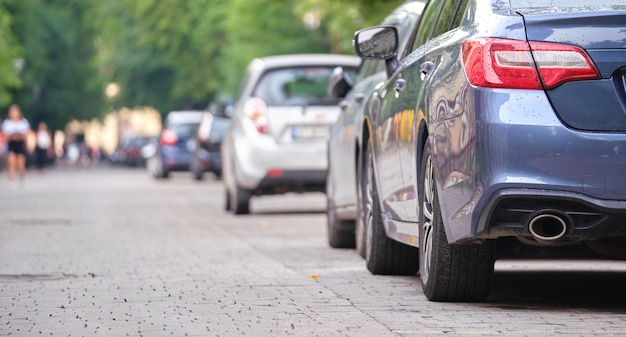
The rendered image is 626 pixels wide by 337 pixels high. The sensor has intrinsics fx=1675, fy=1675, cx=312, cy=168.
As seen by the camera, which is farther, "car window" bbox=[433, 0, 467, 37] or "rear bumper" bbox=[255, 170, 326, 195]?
"rear bumper" bbox=[255, 170, 326, 195]

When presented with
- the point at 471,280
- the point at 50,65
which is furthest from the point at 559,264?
the point at 50,65

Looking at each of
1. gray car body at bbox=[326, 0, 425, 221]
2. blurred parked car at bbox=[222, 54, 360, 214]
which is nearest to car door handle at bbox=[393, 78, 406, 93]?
gray car body at bbox=[326, 0, 425, 221]

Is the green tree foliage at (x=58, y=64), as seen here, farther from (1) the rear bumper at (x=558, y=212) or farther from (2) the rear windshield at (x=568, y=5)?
(1) the rear bumper at (x=558, y=212)

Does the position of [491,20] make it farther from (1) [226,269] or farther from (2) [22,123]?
(2) [22,123]

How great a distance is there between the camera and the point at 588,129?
6.88m

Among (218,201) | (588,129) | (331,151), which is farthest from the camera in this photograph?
(218,201)

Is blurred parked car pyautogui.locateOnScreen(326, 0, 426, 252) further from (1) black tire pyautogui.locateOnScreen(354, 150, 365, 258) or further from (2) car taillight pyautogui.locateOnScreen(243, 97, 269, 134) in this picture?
(2) car taillight pyautogui.locateOnScreen(243, 97, 269, 134)

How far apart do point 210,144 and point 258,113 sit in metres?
16.5

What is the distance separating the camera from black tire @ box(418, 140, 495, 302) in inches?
300

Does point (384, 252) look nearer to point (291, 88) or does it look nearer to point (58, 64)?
point (291, 88)

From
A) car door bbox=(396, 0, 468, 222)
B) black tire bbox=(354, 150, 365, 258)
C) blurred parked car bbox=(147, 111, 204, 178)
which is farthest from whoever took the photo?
blurred parked car bbox=(147, 111, 204, 178)

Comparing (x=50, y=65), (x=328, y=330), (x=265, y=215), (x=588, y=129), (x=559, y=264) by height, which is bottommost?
(x=50, y=65)

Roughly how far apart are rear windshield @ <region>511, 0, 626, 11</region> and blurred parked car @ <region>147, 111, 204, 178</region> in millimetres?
34067

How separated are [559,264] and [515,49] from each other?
4242mm
